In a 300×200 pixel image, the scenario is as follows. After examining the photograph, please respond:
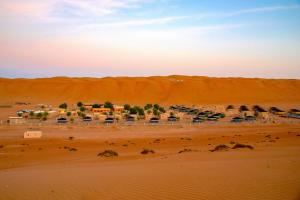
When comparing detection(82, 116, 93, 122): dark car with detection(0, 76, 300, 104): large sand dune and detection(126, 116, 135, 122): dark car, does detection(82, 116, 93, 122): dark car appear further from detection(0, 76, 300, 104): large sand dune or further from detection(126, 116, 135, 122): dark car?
detection(0, 76, 300, 104): large sand dune

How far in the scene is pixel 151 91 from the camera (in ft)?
386

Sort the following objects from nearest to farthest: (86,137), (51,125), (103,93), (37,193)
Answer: (37,193) < (86,137) < (51,125) < (103,93)

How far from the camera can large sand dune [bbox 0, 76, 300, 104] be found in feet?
345

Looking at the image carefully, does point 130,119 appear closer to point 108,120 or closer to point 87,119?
point 108,120

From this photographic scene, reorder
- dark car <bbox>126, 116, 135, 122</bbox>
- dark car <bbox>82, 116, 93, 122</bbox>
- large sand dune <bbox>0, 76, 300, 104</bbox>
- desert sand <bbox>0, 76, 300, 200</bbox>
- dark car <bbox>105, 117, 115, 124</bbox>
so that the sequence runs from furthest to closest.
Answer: large sand dune <bbox>0, 76, 300, 104</bbox> < dark car <bbox>126, 116, 135, 122</bbox> < dark car <bbox>82, 116, 93, 122</bbox> < dark car <bbox>105, 117, 115, 124</bbox> < desert sand <bbox>0, 76, 300, 200</bbox>

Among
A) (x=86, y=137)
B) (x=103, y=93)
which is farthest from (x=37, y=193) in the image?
(x=103, y=93)

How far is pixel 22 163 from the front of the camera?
1939 cm

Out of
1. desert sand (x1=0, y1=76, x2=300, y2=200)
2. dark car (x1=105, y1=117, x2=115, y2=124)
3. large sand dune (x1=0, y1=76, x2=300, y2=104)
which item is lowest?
desert sand (x1=0, y1=76, x2=300, y2=200)

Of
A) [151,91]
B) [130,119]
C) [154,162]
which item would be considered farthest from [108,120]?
[151,91]

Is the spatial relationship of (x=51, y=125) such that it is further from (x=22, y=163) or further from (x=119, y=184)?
(x=119, y=184)

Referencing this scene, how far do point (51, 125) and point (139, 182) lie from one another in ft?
108

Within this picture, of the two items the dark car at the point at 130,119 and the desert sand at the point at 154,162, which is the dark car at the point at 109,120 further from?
the dark car at the point at 130,119

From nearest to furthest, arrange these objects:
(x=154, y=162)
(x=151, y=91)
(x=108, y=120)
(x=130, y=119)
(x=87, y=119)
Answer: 1. (x=154, y=162)
2. (x=108, y=120)
3. (x=87, y=119)
4. (x=130, y=119)
5. (x=151, y=91)

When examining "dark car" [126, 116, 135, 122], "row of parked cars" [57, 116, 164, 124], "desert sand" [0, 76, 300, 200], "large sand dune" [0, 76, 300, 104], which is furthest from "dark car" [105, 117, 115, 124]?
"large sand dune" [0, 76, 300, 104]
